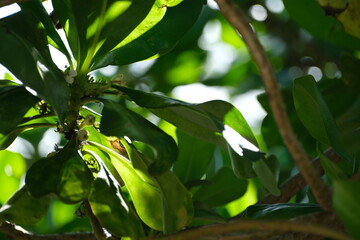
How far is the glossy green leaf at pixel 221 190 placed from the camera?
1.27 metres

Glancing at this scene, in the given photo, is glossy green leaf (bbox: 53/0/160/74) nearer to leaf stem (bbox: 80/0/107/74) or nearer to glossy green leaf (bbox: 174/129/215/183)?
leaf stem (bbox: 80/0/107/74)

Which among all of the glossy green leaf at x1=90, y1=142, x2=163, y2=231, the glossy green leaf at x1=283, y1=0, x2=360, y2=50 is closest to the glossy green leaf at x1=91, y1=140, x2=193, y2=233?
the glossy green leaf at x1=90, y1=142, x2=163, y2=231

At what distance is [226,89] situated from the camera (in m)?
1.96

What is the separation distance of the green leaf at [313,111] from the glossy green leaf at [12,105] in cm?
31

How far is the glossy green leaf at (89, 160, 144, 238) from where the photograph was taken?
2.87 feet

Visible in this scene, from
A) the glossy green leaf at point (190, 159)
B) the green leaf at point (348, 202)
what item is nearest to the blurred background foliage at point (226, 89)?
the glossy green leaf at point (190, 159)

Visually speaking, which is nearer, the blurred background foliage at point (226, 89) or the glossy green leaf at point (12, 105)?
the glossy green leaf at point (12, 105)

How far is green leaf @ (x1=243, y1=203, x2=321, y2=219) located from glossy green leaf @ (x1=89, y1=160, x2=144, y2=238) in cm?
14

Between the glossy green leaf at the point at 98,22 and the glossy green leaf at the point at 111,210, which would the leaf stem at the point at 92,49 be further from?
the glossy green leaf at the point at 111,210

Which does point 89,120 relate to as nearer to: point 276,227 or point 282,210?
point 282,210

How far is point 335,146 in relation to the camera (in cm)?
88

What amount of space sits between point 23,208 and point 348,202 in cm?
43

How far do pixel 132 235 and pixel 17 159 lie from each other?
2.20 feet

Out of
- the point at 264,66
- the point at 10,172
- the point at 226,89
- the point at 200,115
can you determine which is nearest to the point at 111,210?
the point at 200,115
